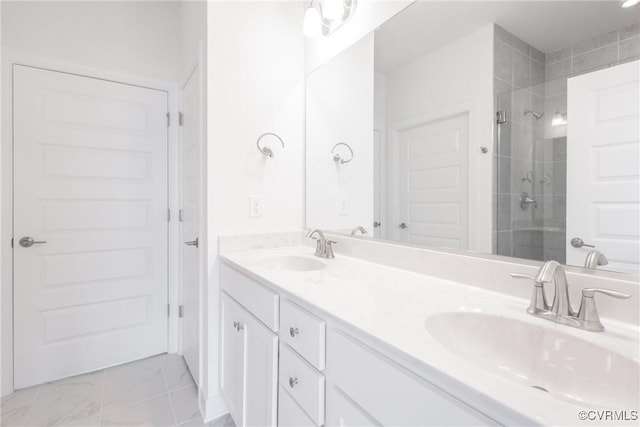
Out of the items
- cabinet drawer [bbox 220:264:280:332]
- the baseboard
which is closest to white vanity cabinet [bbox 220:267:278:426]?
cabinet drawer [bbox 220:264:280:332]

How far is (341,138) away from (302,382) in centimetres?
123

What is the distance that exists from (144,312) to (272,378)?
155cm

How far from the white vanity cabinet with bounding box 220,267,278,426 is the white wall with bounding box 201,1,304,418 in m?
0.14

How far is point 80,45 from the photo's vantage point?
1872 millimetres

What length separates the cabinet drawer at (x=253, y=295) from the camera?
1.01 meters

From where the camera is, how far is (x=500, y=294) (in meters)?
0.88

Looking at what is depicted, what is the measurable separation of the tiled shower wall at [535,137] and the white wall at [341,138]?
0.61 meters

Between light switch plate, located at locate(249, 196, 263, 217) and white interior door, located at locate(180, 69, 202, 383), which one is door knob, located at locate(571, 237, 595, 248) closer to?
light switch plate, located at locate(249, 196, 263, 217)

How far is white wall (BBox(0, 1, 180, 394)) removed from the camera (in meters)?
1.68

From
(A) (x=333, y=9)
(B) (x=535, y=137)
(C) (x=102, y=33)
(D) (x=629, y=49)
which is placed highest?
(C) (x=102, y=33)

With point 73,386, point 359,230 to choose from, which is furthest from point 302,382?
point 73,386

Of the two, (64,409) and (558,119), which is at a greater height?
(558,119)

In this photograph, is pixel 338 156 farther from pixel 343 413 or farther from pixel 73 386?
pixel 73 386

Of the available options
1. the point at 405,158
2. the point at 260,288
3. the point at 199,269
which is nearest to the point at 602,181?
the point at 405,158
